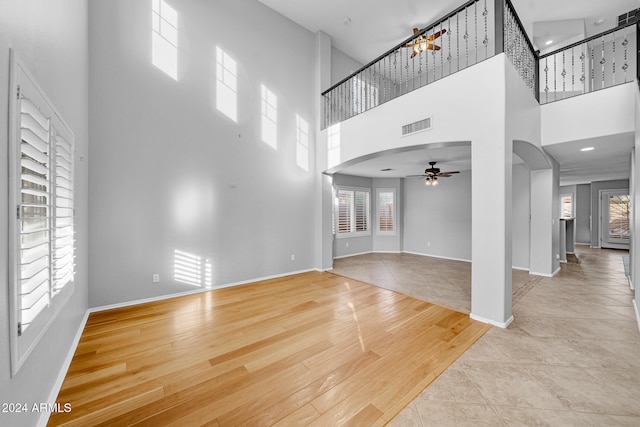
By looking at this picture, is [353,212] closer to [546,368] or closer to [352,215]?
[352,215]

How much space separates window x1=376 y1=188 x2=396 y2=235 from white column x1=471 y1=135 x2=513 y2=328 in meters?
5.19

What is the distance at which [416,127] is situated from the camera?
3.83 m

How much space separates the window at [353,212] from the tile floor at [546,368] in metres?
3.44

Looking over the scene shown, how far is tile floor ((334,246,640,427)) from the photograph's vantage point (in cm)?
171

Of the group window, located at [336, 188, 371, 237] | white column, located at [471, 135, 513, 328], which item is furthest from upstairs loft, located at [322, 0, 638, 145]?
window, located at [336, 188, 371, 237]

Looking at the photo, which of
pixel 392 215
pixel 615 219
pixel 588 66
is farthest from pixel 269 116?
pixel 615 219

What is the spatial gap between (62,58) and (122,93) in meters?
1.64

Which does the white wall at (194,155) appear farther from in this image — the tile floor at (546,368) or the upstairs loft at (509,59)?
the tile floor at (546,368)

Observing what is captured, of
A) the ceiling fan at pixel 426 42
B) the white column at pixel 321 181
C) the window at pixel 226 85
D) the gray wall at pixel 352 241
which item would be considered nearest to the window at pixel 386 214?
the gray wall at pixel 352 241

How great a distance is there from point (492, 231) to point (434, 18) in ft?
18.3

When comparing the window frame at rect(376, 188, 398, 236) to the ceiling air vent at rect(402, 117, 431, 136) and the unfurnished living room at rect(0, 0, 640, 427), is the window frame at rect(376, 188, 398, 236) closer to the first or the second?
the unfurnished living room at rect(0, 0, 640, 427)

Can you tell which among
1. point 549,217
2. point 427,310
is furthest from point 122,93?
point 549,217

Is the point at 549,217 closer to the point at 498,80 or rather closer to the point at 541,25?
the point at 498,80

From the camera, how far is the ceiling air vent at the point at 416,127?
367cm
